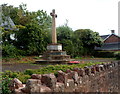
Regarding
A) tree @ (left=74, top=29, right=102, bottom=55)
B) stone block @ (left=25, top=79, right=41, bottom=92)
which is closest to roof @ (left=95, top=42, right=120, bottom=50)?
tree @ (left=74, top=29, right=102, bottom=55)

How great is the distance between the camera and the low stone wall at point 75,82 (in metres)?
2.71

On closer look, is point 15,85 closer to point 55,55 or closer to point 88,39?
point 55,55

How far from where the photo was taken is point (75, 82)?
380 centimetres

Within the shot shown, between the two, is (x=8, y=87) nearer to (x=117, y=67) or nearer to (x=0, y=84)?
(x=0, y=84)

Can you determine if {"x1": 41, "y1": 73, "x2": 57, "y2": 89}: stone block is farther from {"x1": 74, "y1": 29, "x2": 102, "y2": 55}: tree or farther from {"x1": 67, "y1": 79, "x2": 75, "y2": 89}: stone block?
{"x1": 74, "y1": 29, "x2": 102, "y2": 55}: tree

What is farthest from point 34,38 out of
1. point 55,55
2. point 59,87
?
point 59,87

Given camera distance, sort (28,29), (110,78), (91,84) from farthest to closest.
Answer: (28,29), (110,78), (91,84)

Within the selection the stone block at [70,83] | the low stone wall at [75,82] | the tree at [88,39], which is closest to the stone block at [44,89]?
the low stone wall at [75,82]

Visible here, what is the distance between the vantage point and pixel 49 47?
17.6m

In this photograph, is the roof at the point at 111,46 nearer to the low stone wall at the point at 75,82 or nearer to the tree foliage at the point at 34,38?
the tree foliage at the point at 34,38

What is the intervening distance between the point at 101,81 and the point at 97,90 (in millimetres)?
609

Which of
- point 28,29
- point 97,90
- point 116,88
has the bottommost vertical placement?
point 116,88

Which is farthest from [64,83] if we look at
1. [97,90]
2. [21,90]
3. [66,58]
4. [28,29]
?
[28,29]

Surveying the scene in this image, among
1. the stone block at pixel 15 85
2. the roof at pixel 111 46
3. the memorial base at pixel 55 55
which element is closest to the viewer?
the stone block at pixel 15 85
